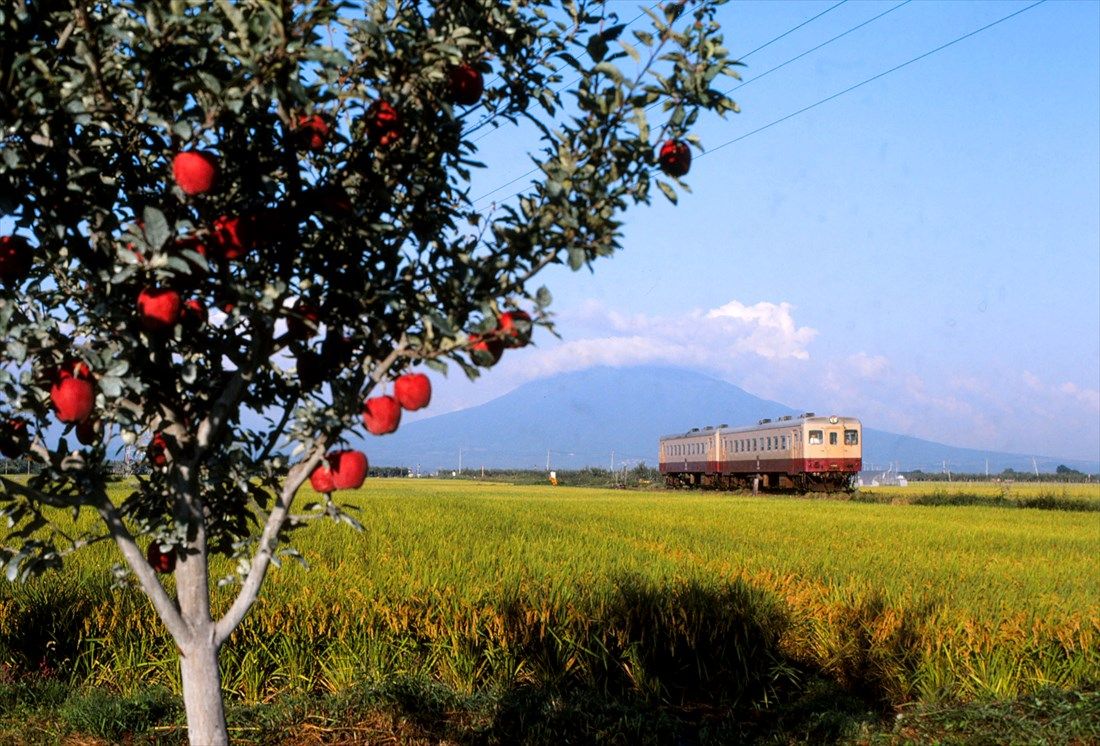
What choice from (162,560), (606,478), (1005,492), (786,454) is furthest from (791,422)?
(606,478)

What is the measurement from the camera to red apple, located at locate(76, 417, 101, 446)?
332 cm

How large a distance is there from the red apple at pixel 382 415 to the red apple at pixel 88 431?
3.82 ft

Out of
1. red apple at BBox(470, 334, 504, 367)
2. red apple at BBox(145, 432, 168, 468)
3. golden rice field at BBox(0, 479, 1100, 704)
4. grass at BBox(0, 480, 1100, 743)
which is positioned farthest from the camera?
golden rice field at BBox(0, 479, 1100, 704)

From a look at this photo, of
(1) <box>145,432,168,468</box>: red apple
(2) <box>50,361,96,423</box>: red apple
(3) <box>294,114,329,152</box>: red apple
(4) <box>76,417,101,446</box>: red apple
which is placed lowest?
(1) <box>145,432,168,468</box>: red apple

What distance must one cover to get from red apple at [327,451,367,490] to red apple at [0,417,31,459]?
3.94ft

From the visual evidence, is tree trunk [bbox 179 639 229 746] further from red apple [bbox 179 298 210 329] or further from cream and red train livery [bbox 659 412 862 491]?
cream and red train livery [bbox 659 412 862 491]

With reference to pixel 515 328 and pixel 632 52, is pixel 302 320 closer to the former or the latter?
pixel 515 328

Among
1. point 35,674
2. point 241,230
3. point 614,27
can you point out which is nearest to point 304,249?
point 241,230

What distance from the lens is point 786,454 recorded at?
39375 mm

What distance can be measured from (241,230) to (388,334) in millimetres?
567

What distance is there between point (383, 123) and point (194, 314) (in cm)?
88

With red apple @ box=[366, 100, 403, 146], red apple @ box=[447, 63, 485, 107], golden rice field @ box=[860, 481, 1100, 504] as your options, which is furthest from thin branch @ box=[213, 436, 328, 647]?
golden rice field @ box=[860, 481, 1100, 504]

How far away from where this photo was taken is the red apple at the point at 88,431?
332 centimetres

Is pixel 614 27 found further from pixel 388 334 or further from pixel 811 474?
pixel 811 474
